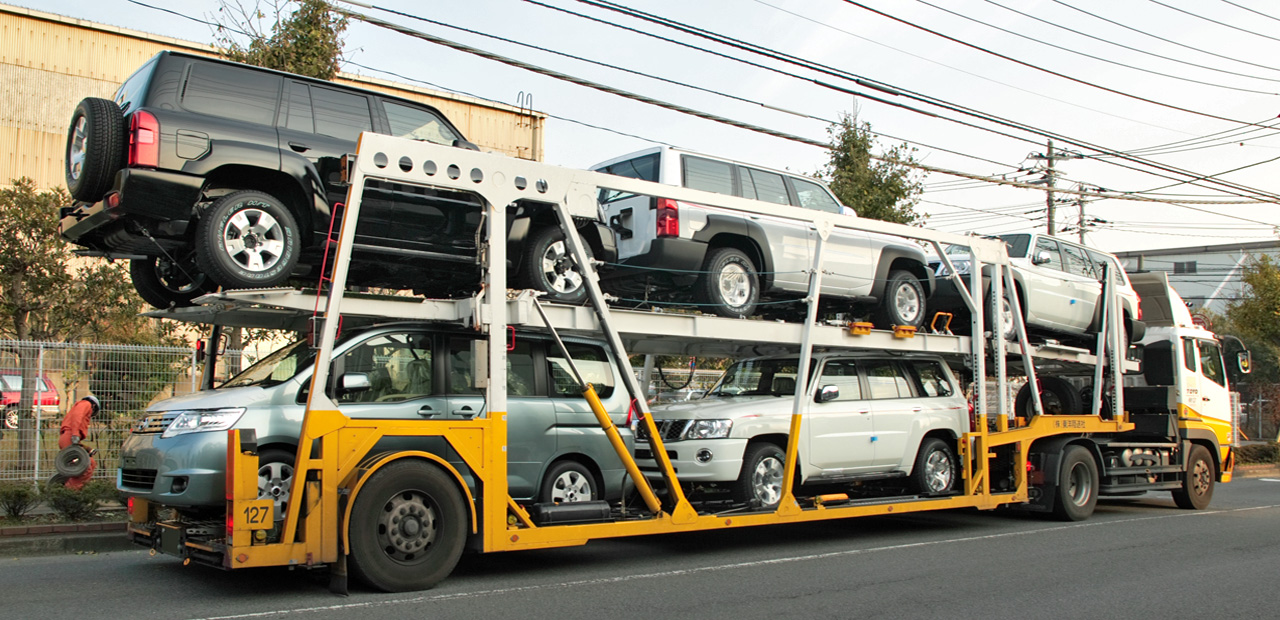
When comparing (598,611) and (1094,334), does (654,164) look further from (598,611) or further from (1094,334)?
(1094,334)

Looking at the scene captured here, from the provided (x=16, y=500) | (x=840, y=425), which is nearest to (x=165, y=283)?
(x=16, y=500)

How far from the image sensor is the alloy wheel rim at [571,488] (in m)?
8.26

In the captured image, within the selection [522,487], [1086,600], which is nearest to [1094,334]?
[1086,600]

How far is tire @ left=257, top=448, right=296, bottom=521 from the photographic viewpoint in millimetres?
7074

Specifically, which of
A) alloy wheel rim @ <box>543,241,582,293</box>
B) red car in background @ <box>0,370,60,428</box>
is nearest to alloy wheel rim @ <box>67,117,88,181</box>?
alloy wheel rim @ <box>543,241,582,293</box>

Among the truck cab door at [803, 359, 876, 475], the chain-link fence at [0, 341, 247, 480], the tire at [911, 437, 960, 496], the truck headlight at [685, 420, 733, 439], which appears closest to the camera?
the truck headlight at [685, 420, 733, 439]

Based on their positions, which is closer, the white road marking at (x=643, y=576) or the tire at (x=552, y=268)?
the white road marking at (x=643, y=576)

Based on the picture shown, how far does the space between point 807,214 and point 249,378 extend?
16.5 ft

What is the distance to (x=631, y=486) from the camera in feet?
28.3

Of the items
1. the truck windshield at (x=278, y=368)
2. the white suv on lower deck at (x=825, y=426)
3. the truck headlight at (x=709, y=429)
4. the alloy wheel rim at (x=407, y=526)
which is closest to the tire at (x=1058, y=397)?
the white suv on lower deck at (x=825, y=426)

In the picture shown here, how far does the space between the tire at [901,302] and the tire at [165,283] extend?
21.9 feet

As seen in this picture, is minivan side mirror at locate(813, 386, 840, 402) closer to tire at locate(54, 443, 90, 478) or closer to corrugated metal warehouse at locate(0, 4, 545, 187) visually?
tire at locate(54, 443, 90, 478)

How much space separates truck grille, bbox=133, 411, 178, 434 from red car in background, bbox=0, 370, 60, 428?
559cm

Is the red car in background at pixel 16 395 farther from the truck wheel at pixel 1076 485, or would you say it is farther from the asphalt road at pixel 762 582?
the truck wheel at pixel 1076 485
